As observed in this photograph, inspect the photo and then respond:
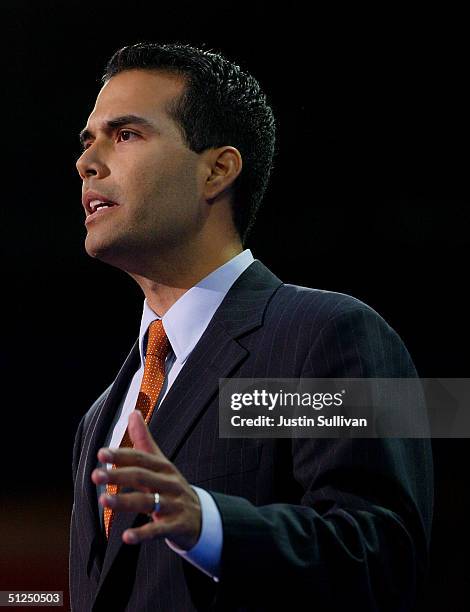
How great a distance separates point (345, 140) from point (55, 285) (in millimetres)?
917

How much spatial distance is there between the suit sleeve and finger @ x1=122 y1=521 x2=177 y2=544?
90mm

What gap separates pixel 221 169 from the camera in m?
1.62

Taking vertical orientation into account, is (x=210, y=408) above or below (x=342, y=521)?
above

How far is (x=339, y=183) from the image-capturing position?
220 cm

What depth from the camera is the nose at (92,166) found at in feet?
4.97

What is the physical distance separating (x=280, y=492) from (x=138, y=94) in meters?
0.80

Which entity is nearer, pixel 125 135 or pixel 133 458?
pixel 133 458

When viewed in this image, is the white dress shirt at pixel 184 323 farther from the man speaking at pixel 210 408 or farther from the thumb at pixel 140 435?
the thumb at pixel 140 435

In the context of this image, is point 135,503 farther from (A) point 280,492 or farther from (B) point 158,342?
(B) point 158,342

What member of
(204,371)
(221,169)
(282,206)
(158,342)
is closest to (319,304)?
(204,371)

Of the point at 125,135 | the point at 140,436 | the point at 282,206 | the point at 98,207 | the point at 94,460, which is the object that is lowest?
the point at 140,436

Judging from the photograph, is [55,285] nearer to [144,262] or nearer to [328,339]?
[144,262]

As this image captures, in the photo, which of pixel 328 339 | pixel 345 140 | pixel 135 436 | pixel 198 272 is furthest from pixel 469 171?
pixel 135 436

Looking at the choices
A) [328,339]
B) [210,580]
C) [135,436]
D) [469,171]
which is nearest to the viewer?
[135,436]
